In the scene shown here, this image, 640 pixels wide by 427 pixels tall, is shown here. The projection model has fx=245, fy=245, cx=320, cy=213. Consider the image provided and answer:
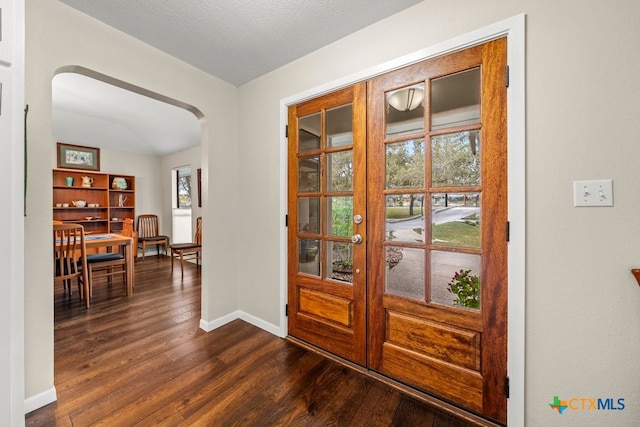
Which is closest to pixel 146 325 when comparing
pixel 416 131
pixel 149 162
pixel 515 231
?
pixel 416 131

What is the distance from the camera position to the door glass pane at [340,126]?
182cm

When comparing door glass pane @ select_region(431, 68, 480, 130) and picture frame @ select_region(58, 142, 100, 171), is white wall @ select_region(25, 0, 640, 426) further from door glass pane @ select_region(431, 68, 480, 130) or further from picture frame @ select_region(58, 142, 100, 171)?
picture frame @ select_region(58, 142, 100, 171)

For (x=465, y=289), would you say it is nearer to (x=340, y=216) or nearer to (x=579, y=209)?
(x=579, y=209)

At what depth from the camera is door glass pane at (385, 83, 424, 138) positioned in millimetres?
1531

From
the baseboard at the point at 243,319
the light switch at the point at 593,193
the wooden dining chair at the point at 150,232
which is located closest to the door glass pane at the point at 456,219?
the light switch at the point at 593,193

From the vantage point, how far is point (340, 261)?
1.88 m

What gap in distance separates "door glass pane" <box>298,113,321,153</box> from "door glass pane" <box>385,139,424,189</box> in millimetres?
622

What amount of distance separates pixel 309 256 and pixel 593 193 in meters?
1.68

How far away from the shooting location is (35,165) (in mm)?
1406

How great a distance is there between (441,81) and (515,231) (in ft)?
3.10

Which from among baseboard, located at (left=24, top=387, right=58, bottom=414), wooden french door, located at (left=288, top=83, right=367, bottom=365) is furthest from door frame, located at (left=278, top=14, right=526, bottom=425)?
baseboard, located at (left=24, top=387, right=58, bottom=414)

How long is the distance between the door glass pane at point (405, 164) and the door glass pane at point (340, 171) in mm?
290

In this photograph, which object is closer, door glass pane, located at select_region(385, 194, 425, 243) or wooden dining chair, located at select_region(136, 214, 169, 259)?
door glass pane, located at select_region(385, 194, 425, 243)

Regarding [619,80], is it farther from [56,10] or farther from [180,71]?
[56,10]
